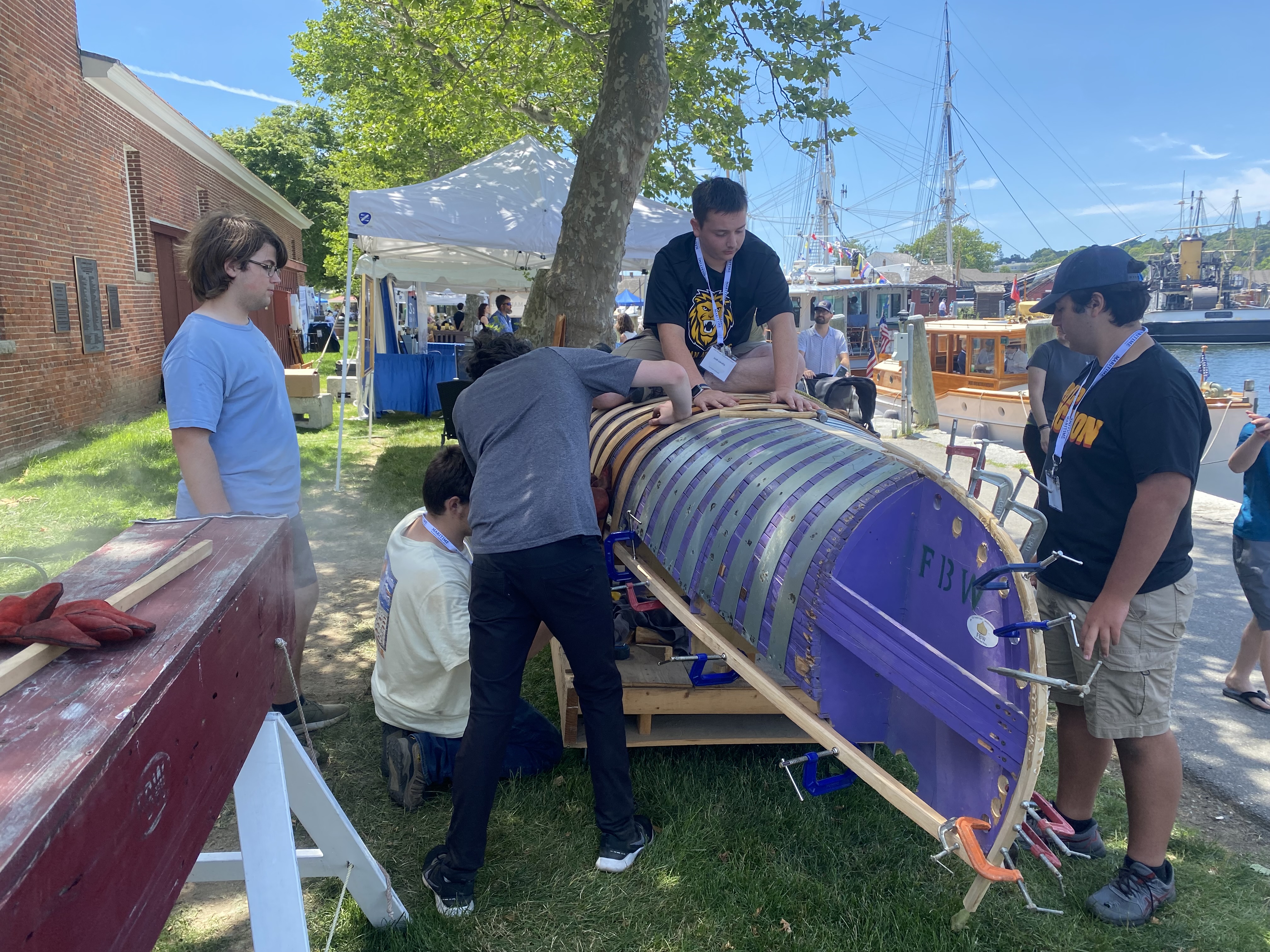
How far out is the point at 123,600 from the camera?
159cm

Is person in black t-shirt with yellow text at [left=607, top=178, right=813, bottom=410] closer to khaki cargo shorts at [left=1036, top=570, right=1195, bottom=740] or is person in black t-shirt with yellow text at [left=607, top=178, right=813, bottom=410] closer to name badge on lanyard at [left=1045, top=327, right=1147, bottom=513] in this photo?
name badge on lanyard at [left=1045, top=327, right=1147, bottom=513]

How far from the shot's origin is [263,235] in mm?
2955

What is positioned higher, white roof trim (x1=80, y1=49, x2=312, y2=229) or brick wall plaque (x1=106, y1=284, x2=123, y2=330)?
white roof trim (x1=80, y1=49, x2=312, y2=229)

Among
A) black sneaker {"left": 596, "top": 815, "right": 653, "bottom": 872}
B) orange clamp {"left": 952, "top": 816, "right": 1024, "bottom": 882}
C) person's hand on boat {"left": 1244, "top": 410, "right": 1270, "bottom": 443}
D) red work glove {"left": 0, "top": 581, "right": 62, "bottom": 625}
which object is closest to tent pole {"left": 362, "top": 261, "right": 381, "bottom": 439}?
black sneaker {"left": 596, "top": 815, "right": 653, "bottom": 872}

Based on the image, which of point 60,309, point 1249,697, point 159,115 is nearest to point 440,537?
point 1249,697

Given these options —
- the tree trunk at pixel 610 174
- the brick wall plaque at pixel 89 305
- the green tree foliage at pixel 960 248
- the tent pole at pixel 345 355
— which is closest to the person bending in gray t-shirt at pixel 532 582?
the tree trunk at pixel 610 174

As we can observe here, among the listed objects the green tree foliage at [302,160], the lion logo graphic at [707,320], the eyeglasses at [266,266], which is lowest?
the lion logo graphic at [707,320]

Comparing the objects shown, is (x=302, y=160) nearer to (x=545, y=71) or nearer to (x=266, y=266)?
(x=545, y=71)

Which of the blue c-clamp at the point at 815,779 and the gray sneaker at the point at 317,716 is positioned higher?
the blue c-clamp at the point at 815,779

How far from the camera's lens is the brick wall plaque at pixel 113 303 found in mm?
12367

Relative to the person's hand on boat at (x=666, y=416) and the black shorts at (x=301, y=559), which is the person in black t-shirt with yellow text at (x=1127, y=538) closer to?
the person's hand on boat at (x=666, y=416)

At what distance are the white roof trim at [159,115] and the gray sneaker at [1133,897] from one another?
14.8m

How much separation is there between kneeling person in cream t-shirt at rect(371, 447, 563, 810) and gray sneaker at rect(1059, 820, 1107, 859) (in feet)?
6.86

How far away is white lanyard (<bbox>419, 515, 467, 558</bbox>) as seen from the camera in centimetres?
308
